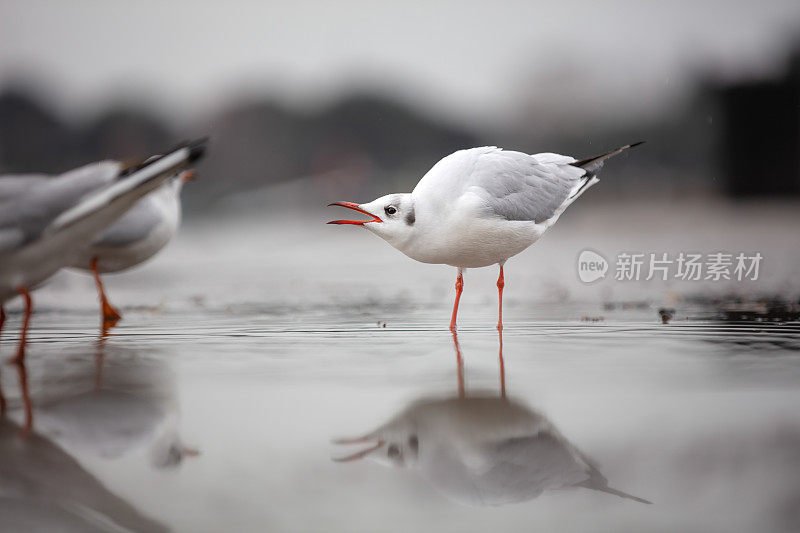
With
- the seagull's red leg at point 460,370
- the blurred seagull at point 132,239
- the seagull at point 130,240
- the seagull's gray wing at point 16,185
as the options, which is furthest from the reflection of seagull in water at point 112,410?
the blurred seagull at point 132,239

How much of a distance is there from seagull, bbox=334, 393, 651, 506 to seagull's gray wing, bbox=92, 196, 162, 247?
3.21 meters

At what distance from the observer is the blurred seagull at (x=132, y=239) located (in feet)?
16.8

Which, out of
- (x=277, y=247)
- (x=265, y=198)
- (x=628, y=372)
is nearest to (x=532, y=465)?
(x=628, y=372)

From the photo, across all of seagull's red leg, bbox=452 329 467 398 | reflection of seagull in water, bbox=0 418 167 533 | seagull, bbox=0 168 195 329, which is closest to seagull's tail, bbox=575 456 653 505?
seagull's red leg, bbox=452 329 467 398

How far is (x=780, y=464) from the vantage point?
1.93 meters

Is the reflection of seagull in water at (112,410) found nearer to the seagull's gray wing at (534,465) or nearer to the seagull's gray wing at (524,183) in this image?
the seagull's gray wing at (534,465)

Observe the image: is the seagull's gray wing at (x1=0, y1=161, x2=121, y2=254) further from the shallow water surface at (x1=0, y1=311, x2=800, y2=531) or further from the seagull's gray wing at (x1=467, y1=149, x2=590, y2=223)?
the seagull's gray wing at (x1=467, y1=149, x2=590, y2=223)

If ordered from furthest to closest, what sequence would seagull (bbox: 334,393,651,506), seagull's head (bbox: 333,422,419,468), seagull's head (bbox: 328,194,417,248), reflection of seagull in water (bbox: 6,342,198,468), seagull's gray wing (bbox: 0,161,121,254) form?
1. seagull's head (bbox: 328,194,417,248)
2. seagull's gray wing (bbox: 0,161,121,254)
3. reflection of seagull in water (bbox: 6,342,198,468)
4. seagull's head (bbox: 333,422,419,468)
5. seagull (bbox: 334,393,651,506)

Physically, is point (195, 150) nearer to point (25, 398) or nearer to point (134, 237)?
point (25, 398)

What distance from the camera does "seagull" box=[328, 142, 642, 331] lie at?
12.2 ft

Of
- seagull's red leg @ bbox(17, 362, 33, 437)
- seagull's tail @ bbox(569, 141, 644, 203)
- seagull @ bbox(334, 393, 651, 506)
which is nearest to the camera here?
seagull @ bbox(334, 393, 651, 506)

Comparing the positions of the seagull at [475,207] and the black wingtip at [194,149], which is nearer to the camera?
the black wingtip at [194,149]

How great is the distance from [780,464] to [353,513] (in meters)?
0.97

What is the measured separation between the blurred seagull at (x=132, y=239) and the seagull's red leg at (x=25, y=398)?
1775 millimetres
